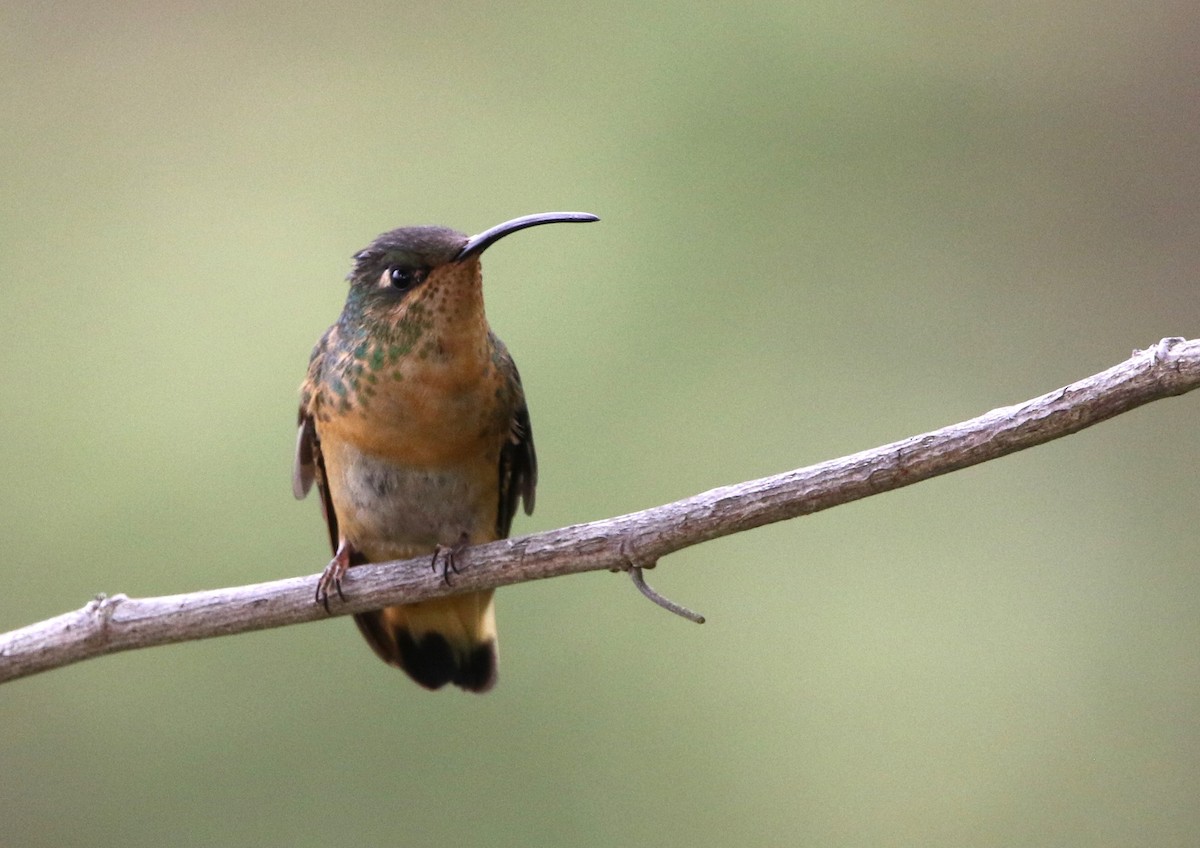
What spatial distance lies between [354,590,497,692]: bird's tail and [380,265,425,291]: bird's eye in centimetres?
89

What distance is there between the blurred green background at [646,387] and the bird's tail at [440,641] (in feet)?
3.82

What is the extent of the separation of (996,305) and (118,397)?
3.17 metres

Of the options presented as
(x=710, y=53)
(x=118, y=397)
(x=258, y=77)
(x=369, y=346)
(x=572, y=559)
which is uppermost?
(x=258, y=77)

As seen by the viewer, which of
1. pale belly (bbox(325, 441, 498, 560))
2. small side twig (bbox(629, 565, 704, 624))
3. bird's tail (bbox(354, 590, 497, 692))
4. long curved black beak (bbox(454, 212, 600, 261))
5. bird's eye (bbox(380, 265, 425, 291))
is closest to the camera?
small side twig (bbox(629, 565, 704, 624))

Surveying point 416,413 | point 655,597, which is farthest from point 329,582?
point 655,597

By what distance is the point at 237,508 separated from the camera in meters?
4.55

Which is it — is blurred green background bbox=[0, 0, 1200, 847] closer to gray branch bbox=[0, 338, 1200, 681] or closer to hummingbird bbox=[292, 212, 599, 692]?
hummingbird bbox=[292, 212, 599, 692]

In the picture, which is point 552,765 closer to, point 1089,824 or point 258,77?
point 1089,824

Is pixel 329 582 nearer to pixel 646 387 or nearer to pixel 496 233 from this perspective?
pixel 496 233

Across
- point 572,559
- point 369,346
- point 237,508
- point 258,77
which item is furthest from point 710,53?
point 572,559

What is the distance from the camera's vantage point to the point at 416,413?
274 centimetres

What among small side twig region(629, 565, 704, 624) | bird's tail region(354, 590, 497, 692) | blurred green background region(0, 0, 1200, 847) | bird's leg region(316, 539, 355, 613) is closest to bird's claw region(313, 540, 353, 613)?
bird's leg region(316, 539, 355, 613)

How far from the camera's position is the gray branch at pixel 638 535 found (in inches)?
79.7

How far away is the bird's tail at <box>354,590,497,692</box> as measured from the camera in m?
3.31
